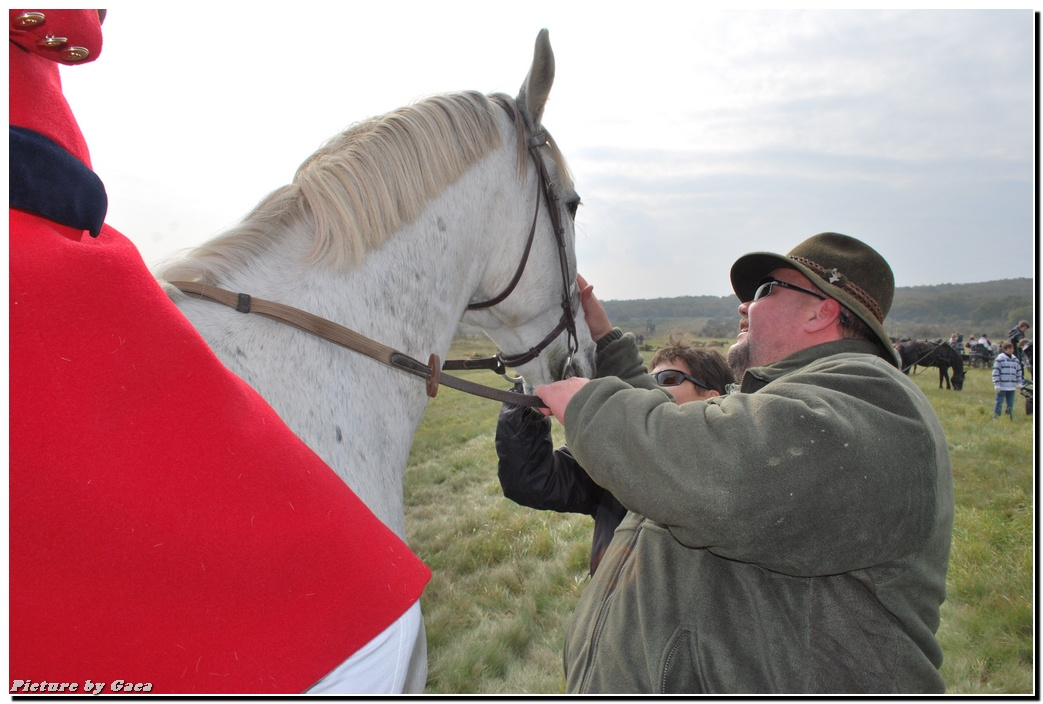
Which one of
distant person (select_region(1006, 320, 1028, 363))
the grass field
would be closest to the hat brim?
the grass field

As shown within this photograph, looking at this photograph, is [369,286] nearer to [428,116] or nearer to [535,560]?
[428,116]

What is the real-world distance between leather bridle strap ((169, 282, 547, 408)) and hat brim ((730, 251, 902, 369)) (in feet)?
4.37

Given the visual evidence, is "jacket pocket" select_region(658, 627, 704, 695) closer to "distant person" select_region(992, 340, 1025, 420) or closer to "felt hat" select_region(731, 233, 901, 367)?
"felt hat" select_region(731, 233, 901, 367)

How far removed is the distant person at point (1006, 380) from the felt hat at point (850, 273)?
1643cm

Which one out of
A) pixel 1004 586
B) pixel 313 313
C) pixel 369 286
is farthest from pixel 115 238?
pixel 1004 586

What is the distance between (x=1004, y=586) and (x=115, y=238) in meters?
6.42

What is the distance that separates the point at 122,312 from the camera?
0.86 m

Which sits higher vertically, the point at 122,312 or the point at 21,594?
the point at 122,312

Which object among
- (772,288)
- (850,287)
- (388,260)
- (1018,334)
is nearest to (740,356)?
(772,288)

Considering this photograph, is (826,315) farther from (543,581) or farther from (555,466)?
(543,581)

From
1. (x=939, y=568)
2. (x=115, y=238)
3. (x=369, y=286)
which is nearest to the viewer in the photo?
(x=115, y=238)

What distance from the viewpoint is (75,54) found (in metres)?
0.94

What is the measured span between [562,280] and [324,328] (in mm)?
1116

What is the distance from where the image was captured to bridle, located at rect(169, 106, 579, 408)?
1430 millimetres
